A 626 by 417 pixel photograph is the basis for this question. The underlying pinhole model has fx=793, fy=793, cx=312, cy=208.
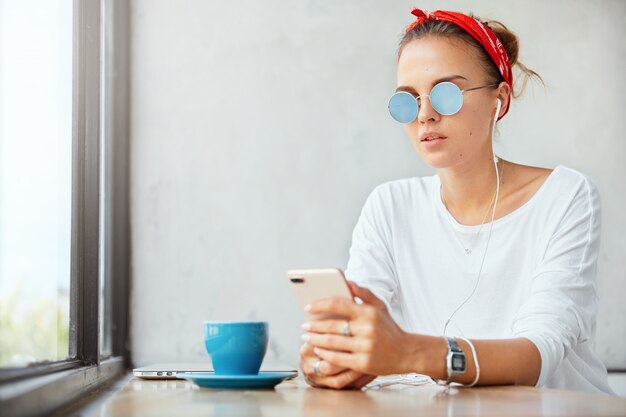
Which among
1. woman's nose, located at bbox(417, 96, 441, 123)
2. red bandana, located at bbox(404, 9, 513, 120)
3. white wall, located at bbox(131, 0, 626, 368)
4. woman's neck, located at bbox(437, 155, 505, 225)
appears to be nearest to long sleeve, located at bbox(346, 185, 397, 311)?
woman's neck, located at bbox(437, 155, 505, 225)

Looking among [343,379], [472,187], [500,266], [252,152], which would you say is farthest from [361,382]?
[252,152]

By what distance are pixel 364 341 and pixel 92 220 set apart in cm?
104

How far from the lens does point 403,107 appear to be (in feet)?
5.81

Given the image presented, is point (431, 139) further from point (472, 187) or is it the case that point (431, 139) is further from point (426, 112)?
point (472, 187)

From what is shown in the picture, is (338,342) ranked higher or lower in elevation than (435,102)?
lower

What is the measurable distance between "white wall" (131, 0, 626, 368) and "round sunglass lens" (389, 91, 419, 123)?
1268mm

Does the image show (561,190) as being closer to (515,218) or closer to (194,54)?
(515,218)

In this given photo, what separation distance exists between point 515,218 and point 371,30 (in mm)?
1457

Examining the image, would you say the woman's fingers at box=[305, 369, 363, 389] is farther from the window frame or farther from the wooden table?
the window frame

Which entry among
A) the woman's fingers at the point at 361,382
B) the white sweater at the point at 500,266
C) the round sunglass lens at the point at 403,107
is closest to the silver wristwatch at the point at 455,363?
the woman's fingers at the point at 361,382

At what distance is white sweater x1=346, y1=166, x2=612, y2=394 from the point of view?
1.55m

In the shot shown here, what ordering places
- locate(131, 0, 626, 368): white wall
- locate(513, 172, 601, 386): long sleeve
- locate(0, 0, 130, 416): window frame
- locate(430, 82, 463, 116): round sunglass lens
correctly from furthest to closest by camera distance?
locate(131, 0, 626, 368): white wall < locate(430, 82, 463, 116): round sunglass lens < locate(513, 172, 601, 386): long sleeve < locate(0, 0, 130, 416): window frame

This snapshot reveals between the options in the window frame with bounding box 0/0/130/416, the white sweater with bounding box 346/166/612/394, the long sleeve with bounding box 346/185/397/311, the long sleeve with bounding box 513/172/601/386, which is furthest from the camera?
the long sleeve with bounding box 346/185/397/311

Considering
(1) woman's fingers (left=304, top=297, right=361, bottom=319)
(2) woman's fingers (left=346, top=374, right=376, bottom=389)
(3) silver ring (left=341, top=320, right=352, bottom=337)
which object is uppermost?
(1) woman's fingers (left=304, top=297, right=361, bottom=319)
